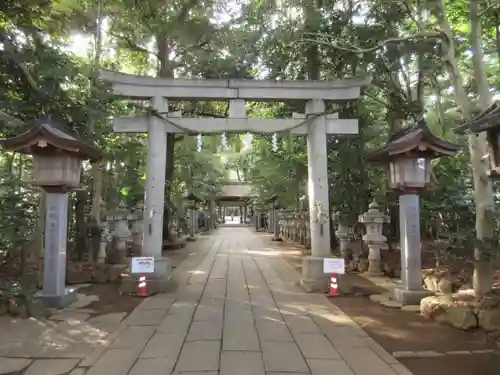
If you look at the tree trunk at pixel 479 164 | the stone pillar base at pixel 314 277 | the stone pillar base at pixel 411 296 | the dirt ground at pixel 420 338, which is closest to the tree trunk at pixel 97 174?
the stone pillar base at pixel 314 277

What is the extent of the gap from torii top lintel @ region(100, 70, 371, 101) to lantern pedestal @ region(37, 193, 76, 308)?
3.05 m

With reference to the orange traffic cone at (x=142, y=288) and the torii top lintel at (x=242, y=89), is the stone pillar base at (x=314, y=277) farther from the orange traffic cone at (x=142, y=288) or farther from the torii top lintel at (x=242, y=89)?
the torii top lintel at (x=242, y=89)

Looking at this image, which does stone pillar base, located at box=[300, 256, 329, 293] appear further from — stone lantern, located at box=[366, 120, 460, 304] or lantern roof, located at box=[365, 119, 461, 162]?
lantern roof, located at box=[365, 119, 461, 162]

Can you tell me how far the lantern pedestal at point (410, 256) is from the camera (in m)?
7.80

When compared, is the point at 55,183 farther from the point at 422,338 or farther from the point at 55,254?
the point at 422,338

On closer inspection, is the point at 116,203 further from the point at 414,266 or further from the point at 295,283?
the point at 414,266

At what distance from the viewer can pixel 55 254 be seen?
768cm

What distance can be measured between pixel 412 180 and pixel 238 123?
389 centimetres

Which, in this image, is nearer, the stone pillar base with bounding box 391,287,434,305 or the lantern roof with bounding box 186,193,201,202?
the stone pillar base with bounding box 391,287,434,305

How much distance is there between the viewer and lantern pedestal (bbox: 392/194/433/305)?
780 cm

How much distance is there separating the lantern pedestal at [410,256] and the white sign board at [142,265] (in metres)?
4.82

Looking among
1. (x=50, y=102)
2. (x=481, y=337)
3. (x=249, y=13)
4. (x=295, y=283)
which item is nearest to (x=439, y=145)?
(x=481, y=337)

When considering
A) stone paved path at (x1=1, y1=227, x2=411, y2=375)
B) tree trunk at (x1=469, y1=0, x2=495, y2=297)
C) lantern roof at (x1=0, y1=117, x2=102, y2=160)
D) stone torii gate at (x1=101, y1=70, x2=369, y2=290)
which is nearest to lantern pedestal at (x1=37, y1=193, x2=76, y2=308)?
lantern roof at (x1=0, y1=117, x2=102, y2=160)

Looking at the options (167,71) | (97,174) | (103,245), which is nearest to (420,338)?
(103,245)
